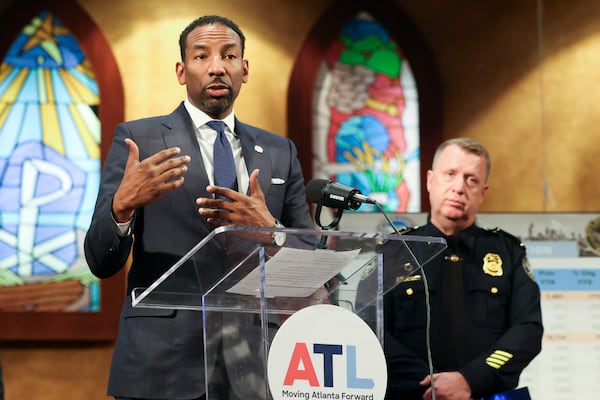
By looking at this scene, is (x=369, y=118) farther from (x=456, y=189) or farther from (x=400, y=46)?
(x=456, y=189)

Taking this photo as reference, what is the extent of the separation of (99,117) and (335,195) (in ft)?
10.5

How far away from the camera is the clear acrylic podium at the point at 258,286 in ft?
5.80

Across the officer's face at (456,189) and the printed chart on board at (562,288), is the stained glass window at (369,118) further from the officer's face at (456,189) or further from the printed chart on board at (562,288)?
the officer's face at (456,189)

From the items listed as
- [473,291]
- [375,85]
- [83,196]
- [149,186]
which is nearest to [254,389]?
[149,186]

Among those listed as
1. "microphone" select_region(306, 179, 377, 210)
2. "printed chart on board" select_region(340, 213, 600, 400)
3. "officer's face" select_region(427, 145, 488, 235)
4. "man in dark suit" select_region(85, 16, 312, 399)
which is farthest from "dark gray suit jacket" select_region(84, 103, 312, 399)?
"printed chart on board" select_region(340, 213, 600, 400)

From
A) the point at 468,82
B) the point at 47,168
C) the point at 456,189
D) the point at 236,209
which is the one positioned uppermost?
the point at 468,82

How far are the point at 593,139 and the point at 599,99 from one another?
0.22 metres

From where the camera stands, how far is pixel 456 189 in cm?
300

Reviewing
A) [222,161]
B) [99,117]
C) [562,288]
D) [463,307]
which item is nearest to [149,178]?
[222,161]

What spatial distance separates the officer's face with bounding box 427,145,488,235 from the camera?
3006 mm

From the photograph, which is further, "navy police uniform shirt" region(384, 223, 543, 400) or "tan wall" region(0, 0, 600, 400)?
"tan wall" region(0, 0, 600, 400)

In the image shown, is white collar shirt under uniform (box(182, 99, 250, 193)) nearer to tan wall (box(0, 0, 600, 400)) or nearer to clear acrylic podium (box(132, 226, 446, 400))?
clear acrylic podium (box(132, 226, 446, 400))

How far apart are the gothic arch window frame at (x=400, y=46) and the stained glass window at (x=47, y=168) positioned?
3.45ft

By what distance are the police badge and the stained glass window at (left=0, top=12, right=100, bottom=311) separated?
2.49 m
